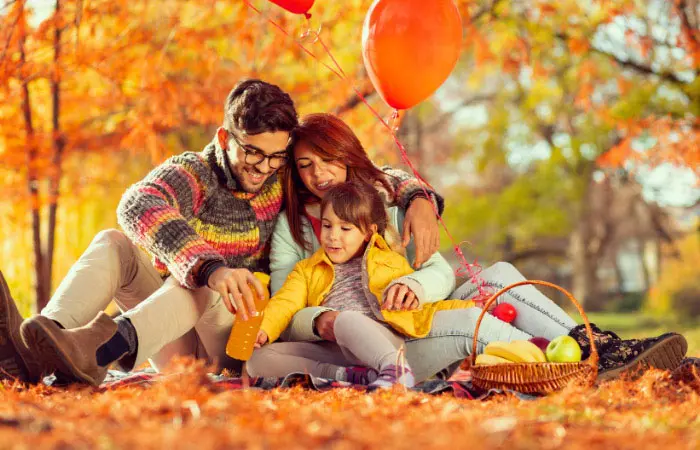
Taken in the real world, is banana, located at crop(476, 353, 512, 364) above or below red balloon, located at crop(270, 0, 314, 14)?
below

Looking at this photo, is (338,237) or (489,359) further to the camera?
(338,237)

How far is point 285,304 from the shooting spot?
3.14 m

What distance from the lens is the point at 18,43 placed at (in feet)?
15.3

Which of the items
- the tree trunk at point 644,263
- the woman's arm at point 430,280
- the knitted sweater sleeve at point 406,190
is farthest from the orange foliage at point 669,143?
the tree trunk at point 644,263

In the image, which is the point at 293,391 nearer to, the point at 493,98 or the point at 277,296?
the point at 277,296

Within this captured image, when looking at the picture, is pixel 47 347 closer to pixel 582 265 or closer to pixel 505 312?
pixel 505 312

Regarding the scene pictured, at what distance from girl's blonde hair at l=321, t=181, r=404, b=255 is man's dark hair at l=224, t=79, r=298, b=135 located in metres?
0.33

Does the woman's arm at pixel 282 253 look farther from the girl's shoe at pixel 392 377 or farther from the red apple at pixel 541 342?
the red apple at pixel 541 342

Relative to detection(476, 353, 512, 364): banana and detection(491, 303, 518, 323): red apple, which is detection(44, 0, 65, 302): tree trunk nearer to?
detection(491, 303, 518, 323): red apple

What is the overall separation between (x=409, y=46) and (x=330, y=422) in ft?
6.59

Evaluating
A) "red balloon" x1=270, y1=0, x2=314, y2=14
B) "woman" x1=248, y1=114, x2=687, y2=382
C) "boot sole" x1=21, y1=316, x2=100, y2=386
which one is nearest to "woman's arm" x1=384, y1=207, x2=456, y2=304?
"woman" x1=248, y1=114, x2=687, y2=382

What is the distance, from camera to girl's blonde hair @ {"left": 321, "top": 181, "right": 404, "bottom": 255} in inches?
125

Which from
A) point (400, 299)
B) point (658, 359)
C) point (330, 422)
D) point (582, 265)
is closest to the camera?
point (330, 422)

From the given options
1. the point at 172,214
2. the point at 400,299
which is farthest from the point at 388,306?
the point at 172,214
